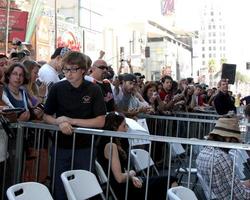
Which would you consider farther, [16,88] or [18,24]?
[18,24]

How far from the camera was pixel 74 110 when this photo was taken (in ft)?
14.8

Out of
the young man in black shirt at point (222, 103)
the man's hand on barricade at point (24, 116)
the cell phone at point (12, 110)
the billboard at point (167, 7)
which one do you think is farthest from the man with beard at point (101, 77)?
the billboard at point (167, 7)

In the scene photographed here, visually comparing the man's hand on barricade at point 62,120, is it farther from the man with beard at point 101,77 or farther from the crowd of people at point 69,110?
the man with beard at point 101,77

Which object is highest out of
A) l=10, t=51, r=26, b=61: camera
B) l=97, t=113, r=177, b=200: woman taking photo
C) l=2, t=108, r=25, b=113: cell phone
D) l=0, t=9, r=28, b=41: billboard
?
l=0, t=9, r=28, b=41: billboard

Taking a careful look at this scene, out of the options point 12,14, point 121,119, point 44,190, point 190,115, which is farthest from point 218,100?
point 12,14

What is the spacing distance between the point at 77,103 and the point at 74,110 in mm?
82

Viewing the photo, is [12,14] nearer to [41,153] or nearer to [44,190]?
[41,153]

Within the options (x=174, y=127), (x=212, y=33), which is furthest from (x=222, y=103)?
(x=212, y=33)

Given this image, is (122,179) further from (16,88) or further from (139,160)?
(16,88)

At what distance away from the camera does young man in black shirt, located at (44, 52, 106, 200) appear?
4.47 m

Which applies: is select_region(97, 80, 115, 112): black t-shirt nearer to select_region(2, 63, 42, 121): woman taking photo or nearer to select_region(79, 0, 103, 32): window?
select_region(2, 63, 42, 121): woman taking photo

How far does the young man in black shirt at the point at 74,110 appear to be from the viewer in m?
4.47

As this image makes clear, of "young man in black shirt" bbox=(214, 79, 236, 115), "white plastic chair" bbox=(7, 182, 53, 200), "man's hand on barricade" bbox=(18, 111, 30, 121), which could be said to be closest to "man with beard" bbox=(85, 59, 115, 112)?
"man's hand on barricade" bbox=(18, 111, 30, 121)

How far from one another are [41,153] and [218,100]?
270 inches
